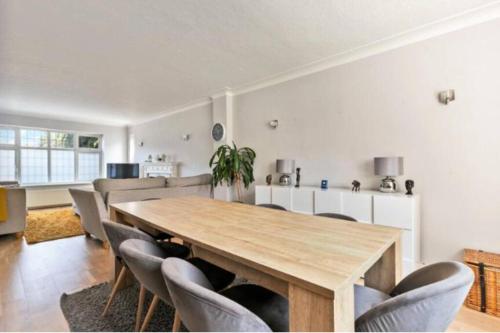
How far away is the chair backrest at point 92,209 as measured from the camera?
3.19 meters

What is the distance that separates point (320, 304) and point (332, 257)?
0.81ft

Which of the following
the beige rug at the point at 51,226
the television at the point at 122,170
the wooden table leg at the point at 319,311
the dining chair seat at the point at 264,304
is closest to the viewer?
the wooden table leg at the point at 319,311

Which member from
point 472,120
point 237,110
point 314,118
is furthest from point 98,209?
point 472,120

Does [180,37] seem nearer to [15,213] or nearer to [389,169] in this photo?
[389,169]

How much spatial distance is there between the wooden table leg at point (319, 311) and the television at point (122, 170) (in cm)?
698

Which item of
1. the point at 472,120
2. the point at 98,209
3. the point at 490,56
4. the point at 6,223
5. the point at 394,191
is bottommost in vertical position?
the point at 6,223

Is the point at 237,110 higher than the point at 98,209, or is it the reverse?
A: the point at 237,110

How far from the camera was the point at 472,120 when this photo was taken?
225cm

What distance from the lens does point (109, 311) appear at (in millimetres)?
1844

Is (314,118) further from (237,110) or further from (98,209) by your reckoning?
(98,209)

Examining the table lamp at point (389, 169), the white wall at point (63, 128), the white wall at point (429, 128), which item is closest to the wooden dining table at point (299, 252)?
the table lamp at point (389, 169)

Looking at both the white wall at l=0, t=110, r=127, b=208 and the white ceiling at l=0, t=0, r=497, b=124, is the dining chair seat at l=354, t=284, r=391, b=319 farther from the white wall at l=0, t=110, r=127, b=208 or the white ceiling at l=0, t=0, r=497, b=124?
the white wall at l=0, t=110, r=127, b=208

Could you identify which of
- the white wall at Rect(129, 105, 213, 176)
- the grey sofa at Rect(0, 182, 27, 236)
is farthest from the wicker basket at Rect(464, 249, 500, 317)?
the grey sofa at Rect(0, 182, 27, 236)

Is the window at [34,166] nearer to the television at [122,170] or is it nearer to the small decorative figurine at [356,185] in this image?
the television at [122,170]
